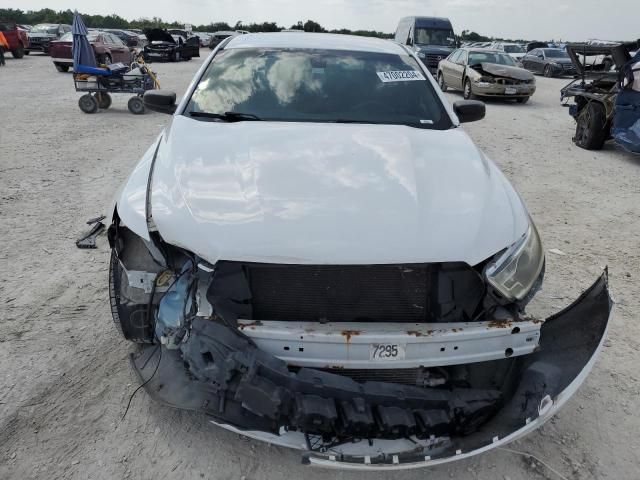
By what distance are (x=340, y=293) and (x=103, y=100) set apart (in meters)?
10.9

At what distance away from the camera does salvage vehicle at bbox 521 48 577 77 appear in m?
22.4

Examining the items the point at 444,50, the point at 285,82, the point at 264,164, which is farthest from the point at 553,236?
the point at 444,50

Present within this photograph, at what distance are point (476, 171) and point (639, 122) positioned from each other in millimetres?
6287

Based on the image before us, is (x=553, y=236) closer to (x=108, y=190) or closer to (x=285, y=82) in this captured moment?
(x=285, y=82)

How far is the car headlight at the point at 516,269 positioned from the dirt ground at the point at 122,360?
31.0 inches

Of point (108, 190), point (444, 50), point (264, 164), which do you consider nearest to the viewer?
point (264, 164)

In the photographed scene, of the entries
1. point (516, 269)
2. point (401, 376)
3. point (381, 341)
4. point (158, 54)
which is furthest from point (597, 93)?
point (158, 54)

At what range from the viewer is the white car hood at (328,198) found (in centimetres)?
202

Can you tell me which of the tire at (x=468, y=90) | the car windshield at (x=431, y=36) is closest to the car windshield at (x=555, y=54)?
the car windshield at (x=431, y=36)

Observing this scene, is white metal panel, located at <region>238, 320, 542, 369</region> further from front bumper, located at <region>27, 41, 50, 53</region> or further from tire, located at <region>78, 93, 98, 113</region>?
front bumper, located at <region>27, 41, 50, 53</region>

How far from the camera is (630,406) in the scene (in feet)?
8.57

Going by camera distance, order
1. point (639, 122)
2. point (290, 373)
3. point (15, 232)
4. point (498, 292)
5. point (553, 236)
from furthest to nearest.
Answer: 1. point (639, 122)
2. point (553, 236)
3. point (15, 232)
4. point (498, 292)
5. point (290, 373)

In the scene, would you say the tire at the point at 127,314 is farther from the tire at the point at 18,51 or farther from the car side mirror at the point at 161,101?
the tire at the point at 18,51

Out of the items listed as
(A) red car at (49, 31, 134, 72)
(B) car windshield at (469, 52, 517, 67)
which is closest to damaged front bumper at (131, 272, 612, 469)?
(B) car windshield at (469, 52, 517, 67)
